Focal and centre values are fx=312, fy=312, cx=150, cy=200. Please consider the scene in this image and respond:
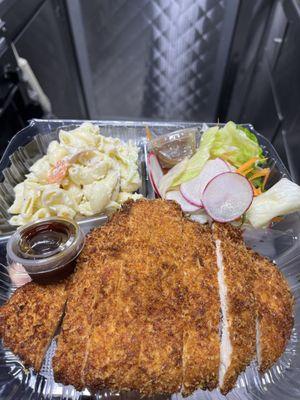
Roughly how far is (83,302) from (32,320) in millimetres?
221

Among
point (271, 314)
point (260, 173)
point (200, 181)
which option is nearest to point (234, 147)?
point (260, 173)

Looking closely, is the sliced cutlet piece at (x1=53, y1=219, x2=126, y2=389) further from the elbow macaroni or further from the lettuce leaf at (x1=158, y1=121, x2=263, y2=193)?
the lettuce leaf at (x1=158, y1=121, x2=263, y2=193)

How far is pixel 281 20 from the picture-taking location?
2.87m

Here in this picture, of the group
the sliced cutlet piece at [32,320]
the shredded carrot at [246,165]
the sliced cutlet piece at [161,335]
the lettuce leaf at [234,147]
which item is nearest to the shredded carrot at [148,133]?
the lettuce leaf at [234,147]

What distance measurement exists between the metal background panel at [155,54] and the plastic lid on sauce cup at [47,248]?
103 inches

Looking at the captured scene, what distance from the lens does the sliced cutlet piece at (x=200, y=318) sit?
1.22 metres

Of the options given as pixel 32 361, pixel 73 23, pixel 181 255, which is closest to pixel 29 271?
pixel 32 361

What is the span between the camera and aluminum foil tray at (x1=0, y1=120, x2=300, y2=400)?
4.31 feet

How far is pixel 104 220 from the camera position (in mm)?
1729

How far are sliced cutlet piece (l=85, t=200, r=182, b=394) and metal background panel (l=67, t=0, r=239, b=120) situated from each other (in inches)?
105

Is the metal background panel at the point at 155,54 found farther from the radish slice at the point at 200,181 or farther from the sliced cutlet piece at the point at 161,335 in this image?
the sliced cutlet piece at the point at 161,335

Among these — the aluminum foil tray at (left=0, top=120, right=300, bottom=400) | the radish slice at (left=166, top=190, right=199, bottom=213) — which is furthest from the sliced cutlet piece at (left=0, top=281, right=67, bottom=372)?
the radish slice at (left=166, top=190, right=199, bottom=213)

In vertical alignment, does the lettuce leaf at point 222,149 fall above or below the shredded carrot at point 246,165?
above

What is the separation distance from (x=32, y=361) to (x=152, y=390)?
19.2 inches
